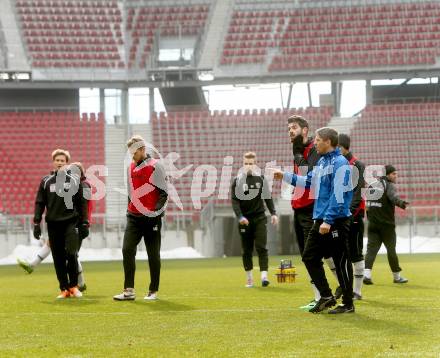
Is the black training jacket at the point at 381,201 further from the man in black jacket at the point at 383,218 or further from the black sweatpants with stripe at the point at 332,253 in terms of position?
the black sweatpants with stripe at the point at 332,253

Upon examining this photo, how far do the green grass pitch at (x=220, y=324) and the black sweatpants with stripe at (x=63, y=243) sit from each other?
400mm

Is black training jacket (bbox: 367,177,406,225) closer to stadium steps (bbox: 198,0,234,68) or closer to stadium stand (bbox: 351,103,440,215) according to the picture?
stadium stand (bbox: 351,103,440,215)

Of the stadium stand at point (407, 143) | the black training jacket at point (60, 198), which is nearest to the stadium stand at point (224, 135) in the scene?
the stadium stand at point (407, 143)

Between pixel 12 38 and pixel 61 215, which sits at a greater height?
pixel 12 38

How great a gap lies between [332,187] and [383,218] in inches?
187

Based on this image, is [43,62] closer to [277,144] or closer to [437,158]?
[277,144]

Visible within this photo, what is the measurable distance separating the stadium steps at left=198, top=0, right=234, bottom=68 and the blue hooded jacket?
2805 centimetres

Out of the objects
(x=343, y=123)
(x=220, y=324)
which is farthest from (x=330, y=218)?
(x=343, y=123)

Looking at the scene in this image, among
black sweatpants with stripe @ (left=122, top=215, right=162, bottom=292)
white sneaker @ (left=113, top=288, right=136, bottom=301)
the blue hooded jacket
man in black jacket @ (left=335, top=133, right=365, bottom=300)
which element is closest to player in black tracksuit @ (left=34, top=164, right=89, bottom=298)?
black sweatpants with stripe @ (left=122, top=215, right=162, bottom=292)

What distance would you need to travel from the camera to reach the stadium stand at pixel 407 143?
29969 mm

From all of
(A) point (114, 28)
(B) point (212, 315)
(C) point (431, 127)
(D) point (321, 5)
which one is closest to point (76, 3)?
(A) point (114, 28)

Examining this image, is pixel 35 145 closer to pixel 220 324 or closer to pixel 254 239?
pixel 254 239

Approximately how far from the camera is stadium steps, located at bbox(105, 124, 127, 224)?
29.6 m

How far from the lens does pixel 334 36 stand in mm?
36531
